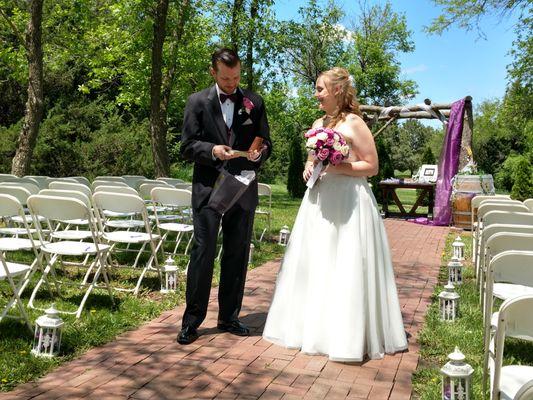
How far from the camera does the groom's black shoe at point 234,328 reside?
4512 millimetres

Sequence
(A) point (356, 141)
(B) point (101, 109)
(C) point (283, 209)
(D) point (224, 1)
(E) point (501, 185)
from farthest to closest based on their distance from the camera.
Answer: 1. (E) point (501, 185)
2. (B) point (101, 109)
3. (D) point (224, 1)
4. (C) point (283, 209)
5. (A) point (356, 141)

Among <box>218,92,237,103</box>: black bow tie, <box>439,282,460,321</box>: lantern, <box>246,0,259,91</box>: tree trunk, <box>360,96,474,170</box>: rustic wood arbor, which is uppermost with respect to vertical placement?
<box>246,0,259,91</box>: tree trunk

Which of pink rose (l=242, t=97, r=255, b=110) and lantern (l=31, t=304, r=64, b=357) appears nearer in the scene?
lantern (l=31, t=304, r=64, b=357)

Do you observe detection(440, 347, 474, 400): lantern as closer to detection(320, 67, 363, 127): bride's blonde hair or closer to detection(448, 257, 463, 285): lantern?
detection(320, 67, 363, 127): bride's blonde hair

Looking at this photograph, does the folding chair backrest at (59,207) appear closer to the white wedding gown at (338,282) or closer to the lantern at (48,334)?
the lantern at (48,334)

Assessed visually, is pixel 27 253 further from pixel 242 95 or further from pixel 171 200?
pixel 242 95

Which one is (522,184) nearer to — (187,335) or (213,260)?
Answer: (213,260)

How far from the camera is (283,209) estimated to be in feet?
53.2

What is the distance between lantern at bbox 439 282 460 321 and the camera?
503 cm

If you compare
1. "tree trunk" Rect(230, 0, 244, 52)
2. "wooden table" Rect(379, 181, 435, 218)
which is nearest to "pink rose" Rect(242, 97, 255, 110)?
"wooden table" Rect(379, 181, 435, 218)

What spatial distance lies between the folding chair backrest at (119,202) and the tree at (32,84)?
594 cm

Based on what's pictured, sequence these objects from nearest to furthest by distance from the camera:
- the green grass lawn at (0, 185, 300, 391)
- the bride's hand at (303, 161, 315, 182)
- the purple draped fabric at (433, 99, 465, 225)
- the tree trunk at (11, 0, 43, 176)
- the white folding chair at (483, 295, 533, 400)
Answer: the white folding chair at (483, 295, 533, 400) < the green grass lawn at (0, 185, 300, 391) < the bride's hand at (303, 161, 315, 182) < the tree trunk at (11, 0, 43, 176) < the purple draped fabric at (433, 99, 465, 225)

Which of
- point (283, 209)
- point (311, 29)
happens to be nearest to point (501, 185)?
point (311, 29)

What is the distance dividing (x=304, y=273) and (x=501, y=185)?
95.8ft
